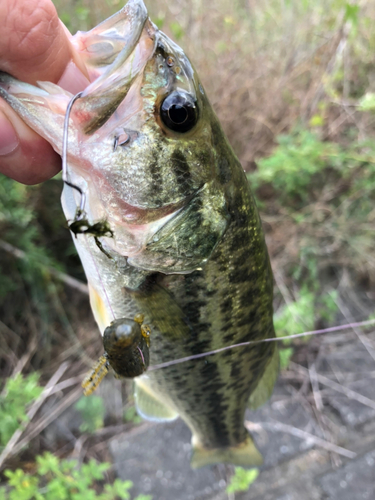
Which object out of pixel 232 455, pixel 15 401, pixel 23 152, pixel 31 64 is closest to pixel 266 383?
pixel 232 455

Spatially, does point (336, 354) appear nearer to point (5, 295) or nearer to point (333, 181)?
point (333, 181)

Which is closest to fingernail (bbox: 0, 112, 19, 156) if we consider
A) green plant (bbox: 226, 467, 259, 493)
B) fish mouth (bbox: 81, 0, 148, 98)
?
fish mouth (bbox: 81, 0, 148, 98)

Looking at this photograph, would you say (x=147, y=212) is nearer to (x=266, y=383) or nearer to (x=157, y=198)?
(x=157, y=198)

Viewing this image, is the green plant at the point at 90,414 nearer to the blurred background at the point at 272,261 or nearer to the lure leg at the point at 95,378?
the blurred background at the point at 272,261

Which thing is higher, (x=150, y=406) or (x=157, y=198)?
(x=157, y=198)

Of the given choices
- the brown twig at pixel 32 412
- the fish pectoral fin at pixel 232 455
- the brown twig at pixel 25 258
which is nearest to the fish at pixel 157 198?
the fish pectoral fin at pixel 232 455

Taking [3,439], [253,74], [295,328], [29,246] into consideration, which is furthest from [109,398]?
[253,74]

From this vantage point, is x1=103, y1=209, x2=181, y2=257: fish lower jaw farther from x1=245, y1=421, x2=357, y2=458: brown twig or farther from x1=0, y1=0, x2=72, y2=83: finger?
x1=245, y1=421, x2=357, y2=458: brown twig
